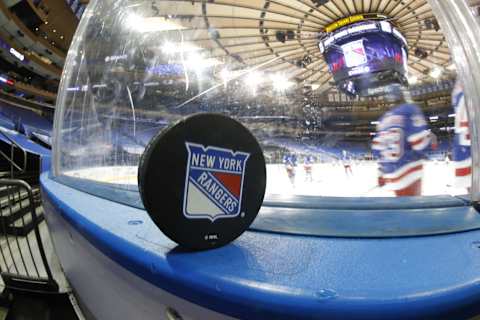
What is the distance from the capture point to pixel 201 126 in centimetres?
35

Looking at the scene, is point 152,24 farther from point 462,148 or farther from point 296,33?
point 462,148

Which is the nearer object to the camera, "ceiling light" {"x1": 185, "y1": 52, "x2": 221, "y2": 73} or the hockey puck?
the hockey puck

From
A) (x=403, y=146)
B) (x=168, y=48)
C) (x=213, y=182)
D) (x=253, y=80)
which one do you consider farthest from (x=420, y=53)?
(x=213, y=182)

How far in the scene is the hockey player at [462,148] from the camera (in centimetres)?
65

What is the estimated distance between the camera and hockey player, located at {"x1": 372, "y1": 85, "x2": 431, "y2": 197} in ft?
4.17

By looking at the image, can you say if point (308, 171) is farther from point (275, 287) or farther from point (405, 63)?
point (275, 287)

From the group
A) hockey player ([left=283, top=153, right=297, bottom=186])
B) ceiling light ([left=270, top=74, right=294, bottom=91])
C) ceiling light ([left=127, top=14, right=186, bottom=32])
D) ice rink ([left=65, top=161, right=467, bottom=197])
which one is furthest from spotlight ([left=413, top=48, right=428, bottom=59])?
ceiling light ([left=127, top=14, right=186, bottom=32])

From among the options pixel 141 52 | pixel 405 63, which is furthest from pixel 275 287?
pixel 405 63

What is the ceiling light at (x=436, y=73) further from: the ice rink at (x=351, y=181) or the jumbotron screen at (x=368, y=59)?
the ice rink at (x=351, y=181)

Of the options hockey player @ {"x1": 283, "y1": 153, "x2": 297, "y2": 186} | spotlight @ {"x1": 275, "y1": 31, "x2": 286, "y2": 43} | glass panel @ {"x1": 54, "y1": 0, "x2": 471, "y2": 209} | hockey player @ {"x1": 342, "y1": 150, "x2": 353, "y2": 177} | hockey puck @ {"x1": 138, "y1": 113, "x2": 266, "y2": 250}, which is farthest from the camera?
spotlight @ {"x1": 275, "y1": 31, "x2": 286, "y2": 43}

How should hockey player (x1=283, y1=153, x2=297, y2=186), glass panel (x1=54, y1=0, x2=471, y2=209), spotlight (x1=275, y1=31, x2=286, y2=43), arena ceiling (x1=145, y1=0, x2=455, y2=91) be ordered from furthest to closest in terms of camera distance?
1. spotlight (x1=275, y1=31, x2=286, y2=43)
2. hockey player (x1=283, y1=153, x2=297, y2=186)
3. arena ceiling (x1=145, y1=0, x2=455, y2=91)
4. glass panel (x1=54, y1=0, x2=471, y2=209)

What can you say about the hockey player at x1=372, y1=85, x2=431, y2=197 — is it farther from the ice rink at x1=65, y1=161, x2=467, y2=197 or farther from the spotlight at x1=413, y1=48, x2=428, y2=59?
the spotlight at x1=413, y1=48, x2=428, y2=59

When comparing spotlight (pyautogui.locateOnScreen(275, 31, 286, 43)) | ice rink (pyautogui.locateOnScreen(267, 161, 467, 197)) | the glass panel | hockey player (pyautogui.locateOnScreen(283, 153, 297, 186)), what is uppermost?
spotlight (pyautogui.locateOnScreen(275, 31, 286, 43))

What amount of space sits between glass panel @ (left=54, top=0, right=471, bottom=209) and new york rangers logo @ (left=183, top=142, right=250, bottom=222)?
0.51 meters
